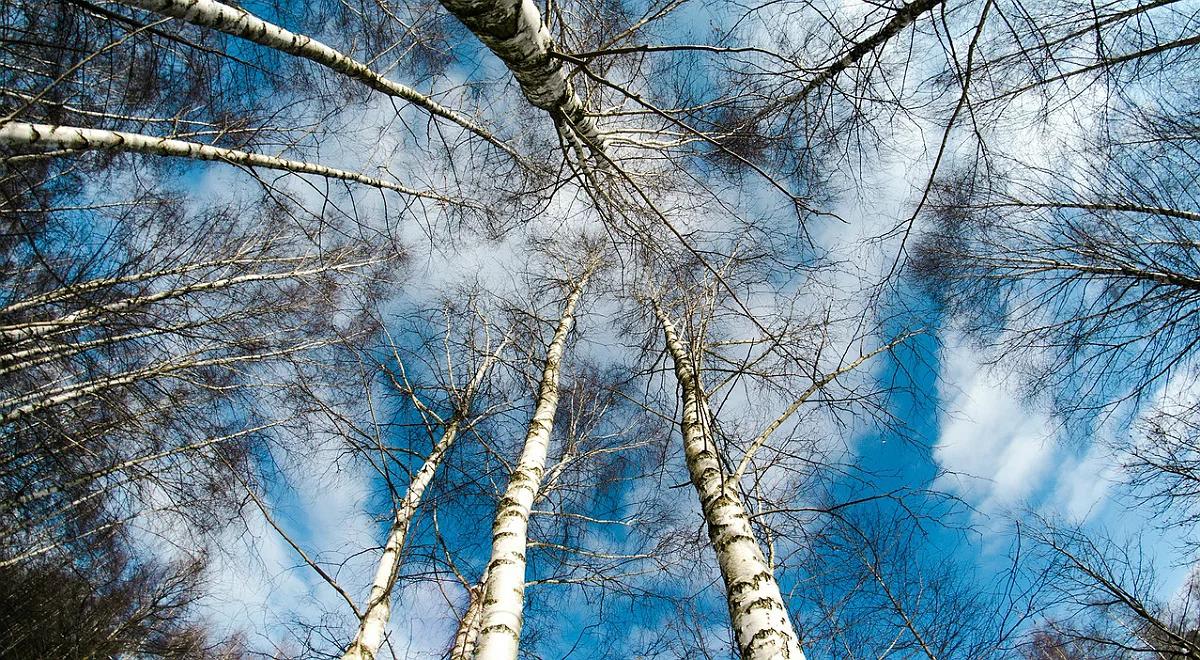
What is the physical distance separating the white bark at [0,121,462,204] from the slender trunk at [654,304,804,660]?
3293mm

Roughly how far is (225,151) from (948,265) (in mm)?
6738

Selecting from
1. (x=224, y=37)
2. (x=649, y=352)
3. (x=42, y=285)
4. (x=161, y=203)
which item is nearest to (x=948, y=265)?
(x=649, y=352)

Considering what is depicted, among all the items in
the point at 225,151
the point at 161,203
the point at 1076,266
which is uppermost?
the point at 161,203

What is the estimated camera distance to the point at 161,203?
18.4 feet

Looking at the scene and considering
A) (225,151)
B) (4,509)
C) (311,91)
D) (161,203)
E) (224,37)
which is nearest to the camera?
(225,151)

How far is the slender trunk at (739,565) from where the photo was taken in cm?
204

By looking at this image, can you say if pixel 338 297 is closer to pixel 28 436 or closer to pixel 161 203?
pixel 161 203

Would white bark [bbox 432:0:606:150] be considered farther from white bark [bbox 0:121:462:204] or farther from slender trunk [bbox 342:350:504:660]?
white bark [bbox 0:121:462:204]

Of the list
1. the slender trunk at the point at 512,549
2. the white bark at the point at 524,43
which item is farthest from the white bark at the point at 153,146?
the slender trunk at the point at 512,549

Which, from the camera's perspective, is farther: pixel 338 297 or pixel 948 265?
pixel 338 297

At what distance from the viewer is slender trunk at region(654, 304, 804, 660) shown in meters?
2.04

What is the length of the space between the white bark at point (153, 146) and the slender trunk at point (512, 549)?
2.37m

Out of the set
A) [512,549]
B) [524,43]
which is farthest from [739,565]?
[524,43]

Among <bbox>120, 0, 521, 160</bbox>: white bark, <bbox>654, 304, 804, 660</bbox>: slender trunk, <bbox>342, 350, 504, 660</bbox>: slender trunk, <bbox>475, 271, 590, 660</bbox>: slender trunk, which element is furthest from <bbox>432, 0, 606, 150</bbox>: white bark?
<bbox>475, 271, 590, 660</bbox>: slender trunk
